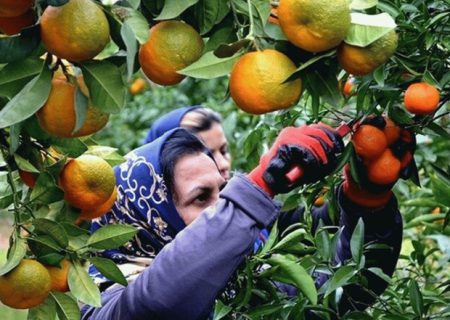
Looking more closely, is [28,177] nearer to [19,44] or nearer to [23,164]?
[23,164]

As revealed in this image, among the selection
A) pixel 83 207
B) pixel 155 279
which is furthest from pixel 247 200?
pixel 83 207

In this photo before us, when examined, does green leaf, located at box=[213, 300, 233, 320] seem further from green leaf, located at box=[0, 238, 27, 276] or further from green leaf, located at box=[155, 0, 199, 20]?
green leaf, located at box=[155, 0, 199, 20]

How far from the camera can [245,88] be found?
3.75 ft

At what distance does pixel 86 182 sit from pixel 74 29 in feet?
1.19

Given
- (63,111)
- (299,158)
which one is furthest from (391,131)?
(63,111)

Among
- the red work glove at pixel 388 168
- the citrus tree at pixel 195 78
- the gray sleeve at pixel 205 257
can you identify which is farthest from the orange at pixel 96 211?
the red work glove at pixel 388 168

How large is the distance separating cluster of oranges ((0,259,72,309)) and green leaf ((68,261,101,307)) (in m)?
0.03

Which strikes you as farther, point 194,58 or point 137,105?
point 137,105

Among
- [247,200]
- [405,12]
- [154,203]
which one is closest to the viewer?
[405,12]

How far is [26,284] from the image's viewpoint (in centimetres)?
131

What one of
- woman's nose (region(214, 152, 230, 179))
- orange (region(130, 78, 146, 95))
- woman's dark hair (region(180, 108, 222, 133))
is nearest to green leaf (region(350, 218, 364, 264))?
woman's nose (region(214, 152, 230, 179))

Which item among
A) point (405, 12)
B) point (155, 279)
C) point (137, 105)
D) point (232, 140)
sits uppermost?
point (405, 12)

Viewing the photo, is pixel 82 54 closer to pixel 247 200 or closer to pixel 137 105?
pixel 247 200

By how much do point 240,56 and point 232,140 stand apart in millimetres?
3151
